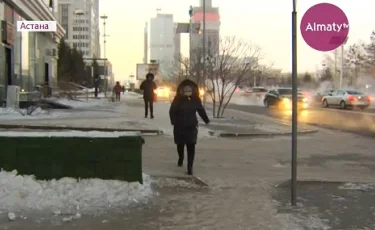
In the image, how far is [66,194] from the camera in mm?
6715

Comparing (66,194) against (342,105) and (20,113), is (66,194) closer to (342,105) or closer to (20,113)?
(20,113)

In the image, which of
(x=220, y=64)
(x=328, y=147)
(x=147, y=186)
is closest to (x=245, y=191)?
(x=147, y=186)

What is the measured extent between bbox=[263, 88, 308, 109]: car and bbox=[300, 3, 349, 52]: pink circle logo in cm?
3256

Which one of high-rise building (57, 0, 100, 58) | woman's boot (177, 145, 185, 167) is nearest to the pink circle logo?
woman's boot (177, 145, 185, 167)

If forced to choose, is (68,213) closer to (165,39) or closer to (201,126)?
(201,126)

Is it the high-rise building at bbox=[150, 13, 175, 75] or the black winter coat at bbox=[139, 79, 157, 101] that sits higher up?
the high-rise building at bbox=[150, 13, 175, 75]

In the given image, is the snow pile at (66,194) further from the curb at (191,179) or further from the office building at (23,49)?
the office building at (23,49)

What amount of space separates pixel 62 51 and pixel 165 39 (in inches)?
678

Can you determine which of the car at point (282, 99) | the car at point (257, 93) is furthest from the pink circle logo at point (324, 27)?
the car at point (257, 93)

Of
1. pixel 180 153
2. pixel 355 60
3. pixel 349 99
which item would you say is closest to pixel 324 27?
pixel 180 153

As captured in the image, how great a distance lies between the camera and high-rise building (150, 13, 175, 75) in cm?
7650

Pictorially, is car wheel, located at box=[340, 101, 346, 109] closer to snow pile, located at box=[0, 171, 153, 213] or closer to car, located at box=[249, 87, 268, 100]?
car, located at box=[249, 87, 268, 100]

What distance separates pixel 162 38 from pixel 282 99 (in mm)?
45581

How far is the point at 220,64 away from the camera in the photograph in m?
23.9
